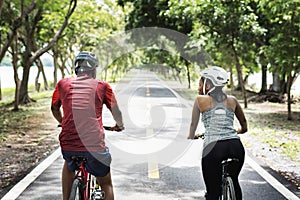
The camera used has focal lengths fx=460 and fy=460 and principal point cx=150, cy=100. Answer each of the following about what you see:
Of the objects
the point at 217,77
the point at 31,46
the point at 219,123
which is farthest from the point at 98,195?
the point at 31,46

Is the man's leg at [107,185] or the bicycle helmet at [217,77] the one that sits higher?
the bicycle helmet at [217,77]

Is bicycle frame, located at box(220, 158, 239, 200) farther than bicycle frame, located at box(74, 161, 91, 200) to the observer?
Yes

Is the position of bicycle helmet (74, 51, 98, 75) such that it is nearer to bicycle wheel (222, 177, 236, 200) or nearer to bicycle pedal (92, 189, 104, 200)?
bicycle pedal (92, 189, 104, 200)

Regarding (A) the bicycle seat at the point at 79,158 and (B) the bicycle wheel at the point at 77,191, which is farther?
(A) the bicycle seat at the point at 79,158

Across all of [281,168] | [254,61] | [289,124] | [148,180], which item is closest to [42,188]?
[148,180]

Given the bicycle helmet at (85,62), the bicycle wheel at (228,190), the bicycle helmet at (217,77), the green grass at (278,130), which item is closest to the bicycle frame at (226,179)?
the bicycle wheel at (228,190)

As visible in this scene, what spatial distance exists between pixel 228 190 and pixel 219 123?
26.5 inches

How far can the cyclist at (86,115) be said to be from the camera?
13.9ft

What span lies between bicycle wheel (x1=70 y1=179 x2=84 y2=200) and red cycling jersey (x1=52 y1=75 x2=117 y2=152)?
313 mm

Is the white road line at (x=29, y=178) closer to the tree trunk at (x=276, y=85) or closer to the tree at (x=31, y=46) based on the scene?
the tree at (x=31, y=46)

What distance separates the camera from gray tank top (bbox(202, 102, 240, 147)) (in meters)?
4.51

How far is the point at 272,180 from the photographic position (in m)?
7.39

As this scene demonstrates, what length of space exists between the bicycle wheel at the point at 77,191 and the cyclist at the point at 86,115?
0.17m

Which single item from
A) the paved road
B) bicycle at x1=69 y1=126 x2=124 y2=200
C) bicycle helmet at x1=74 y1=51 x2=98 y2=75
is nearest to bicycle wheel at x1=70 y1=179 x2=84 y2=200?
bicycle at x1=69 y1=126 x2=124 y2=200
